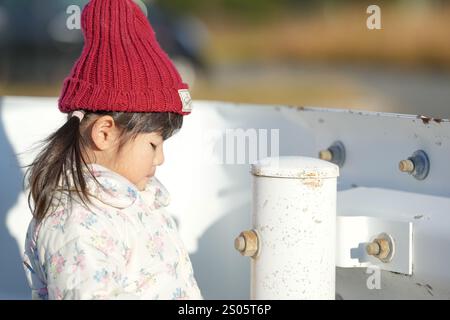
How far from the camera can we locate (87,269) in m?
2.02

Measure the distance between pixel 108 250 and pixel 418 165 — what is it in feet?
3.15

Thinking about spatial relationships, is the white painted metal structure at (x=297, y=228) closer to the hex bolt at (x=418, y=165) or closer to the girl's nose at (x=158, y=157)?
the girl's nose at (x=158, y=157)

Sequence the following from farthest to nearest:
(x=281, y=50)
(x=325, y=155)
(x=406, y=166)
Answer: (x=281, y=50) < (x=325, y=155) < (x=406, y=166)

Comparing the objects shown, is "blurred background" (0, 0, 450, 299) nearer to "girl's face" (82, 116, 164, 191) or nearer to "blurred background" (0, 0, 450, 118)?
"blurred background" (0, 0, 450, 118)

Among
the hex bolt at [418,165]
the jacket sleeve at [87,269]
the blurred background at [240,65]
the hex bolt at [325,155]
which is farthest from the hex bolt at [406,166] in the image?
the jacket sleeve at [87,269]

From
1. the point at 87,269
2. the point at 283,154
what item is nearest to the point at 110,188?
the point at 87,269

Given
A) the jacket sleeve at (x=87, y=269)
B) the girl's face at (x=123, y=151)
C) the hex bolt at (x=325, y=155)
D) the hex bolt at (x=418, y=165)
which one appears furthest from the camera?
the hex bolt at (x=325, y=155)

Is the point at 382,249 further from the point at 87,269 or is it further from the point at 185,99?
the point at 87,269

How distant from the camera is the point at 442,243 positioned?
2.44m

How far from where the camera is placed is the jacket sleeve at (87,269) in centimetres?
202

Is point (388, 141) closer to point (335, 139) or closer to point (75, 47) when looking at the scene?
point (335, 139)

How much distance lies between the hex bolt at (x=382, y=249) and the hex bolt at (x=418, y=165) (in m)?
0.21

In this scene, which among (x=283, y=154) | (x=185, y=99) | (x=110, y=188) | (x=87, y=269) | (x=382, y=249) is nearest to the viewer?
(x=87, y=269)

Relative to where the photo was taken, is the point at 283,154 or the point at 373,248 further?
the point at 283,154
